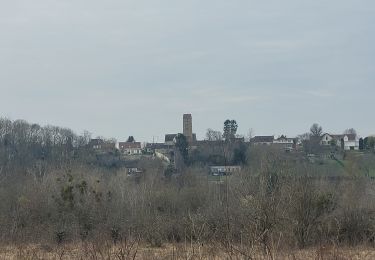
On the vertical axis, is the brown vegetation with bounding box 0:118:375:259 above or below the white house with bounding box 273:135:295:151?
below

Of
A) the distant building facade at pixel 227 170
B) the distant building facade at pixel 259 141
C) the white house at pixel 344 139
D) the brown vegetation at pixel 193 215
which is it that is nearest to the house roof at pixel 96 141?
the distant building facade at pixel 259 141

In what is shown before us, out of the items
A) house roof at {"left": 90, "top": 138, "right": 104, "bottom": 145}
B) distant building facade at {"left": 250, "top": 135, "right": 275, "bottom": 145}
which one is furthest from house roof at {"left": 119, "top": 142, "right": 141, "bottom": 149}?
distant building facade at {"left": 250, "top": 135, "right": 275, "bottom": 145}

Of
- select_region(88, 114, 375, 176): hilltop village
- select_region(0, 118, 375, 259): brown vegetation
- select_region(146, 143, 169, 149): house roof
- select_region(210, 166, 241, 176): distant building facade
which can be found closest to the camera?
select_region(0, 118, 375, 259): brown vegetation

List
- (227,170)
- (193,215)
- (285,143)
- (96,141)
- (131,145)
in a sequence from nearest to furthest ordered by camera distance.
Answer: (227,170) < (193,215) < (285,143) < (96,141) < (131,145)

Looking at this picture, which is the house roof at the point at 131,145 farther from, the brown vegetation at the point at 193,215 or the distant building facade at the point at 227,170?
the distant building facade at the point at 227,170

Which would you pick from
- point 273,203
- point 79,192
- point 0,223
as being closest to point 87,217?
point 79,192

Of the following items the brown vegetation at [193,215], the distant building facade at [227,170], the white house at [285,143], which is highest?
the white house at [285,143]

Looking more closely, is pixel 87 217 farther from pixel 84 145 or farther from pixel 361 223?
pixel 84 145

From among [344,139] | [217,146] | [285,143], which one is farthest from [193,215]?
[344,139]

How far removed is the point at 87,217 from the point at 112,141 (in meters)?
54.9

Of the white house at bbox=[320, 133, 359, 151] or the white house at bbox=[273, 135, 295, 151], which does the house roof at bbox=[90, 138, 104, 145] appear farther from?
the white house at bbox=[320, 133, 359, 151]

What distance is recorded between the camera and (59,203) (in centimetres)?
3111

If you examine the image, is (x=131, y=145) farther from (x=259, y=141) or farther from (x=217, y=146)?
(x=217, y=146)

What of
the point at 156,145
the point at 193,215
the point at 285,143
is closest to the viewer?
the point at 193,215
